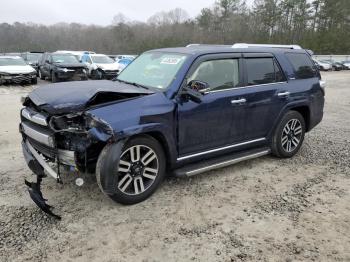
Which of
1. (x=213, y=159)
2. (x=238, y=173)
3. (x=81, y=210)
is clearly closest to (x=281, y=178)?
(x=238, y=173)

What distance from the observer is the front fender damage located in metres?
3.73

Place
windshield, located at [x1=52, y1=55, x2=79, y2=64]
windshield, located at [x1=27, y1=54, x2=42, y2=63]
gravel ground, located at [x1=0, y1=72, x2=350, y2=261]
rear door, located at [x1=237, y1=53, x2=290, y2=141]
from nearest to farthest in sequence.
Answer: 1. gravel ground, located at [x1=0, y1=72, x2=350, y2=261]
2. rear door, located at [x1=237, y1=53, x2=290, y2=141]
3. windshield, located at [x1=52, y1=55, x2=79, y2=64]
4. windshield, located at [x1=27, y1=54, x2=42, y2=63]

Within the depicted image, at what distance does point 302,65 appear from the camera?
604cm

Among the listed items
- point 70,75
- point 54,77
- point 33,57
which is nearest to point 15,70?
point 54,77

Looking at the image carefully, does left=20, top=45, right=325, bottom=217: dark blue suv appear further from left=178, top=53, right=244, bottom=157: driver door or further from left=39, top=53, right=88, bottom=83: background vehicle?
left=39, top=53, right=88, bottom=83: background vehicle

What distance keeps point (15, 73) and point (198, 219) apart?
621 inches

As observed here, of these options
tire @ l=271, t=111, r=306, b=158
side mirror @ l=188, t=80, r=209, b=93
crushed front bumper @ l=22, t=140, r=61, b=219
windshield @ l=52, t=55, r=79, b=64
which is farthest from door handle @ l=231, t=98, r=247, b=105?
windshield @ l=52, t=55, r=79, b=64

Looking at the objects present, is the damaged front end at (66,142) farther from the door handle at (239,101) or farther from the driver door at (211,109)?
the door handle at (239,101)

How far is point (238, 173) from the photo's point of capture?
521 centimetres

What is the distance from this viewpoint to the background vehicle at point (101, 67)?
19594mm

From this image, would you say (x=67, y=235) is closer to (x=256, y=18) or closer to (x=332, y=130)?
(x=332, y=130)

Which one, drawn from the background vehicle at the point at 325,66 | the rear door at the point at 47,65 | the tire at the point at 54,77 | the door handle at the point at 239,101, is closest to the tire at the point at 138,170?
the door handle at the point at 239,101

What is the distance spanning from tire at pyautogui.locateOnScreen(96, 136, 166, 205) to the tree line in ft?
213

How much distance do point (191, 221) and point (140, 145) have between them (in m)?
1.02
